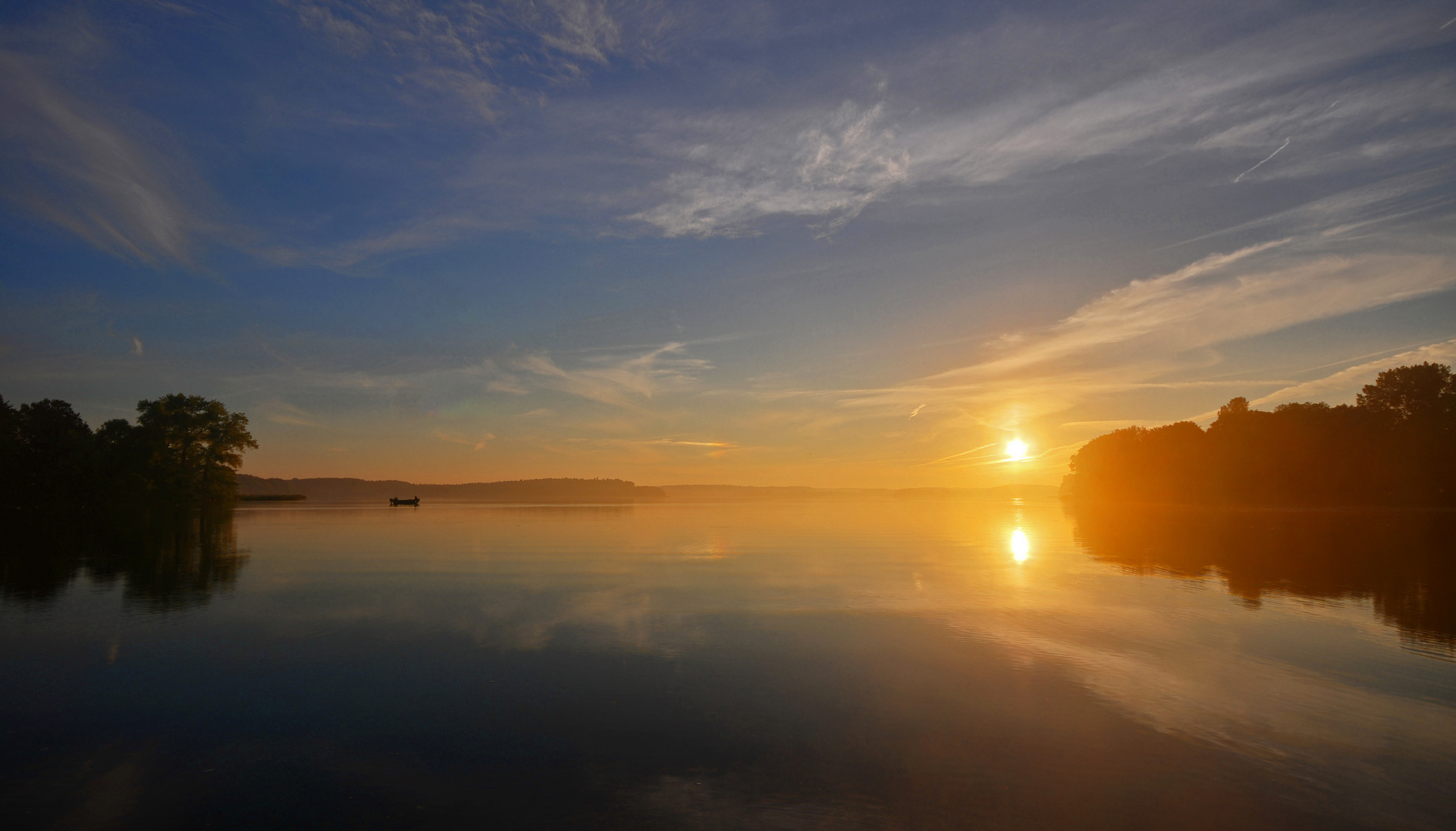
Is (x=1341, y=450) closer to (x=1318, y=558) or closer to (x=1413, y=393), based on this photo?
(x=1413, y=393)

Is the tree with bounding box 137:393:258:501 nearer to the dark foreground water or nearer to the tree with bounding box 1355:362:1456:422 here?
the dark foreground water

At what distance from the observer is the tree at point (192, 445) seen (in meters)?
88.2

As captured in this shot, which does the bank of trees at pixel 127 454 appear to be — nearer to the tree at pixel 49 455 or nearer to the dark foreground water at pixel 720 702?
the tree at pixel 49 455

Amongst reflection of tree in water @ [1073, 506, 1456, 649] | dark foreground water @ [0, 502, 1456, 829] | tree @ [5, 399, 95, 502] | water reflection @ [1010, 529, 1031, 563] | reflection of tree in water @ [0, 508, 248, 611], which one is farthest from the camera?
tree @ [5, 399, 95, 502]

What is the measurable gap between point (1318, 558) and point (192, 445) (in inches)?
4691

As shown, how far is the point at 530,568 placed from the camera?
31.5m

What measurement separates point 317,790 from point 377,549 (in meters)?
35.4

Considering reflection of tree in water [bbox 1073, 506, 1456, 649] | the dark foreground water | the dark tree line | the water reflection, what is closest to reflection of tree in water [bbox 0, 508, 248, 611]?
the dark foreground water

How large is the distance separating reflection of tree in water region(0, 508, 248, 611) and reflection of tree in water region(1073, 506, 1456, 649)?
38.9m

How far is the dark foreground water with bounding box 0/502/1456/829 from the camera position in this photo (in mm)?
8359

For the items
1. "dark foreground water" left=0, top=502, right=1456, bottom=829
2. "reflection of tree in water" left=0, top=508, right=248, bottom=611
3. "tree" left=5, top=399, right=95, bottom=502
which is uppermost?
"tree" left=5, top=399, right=95, bottom=502

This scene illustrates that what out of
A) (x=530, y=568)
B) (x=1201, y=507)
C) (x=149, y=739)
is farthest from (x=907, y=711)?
(x=1201, y=507)

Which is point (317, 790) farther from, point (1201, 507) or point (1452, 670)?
point (1201, 507)

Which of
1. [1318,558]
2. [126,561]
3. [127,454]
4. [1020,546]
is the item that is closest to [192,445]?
[127,454]
